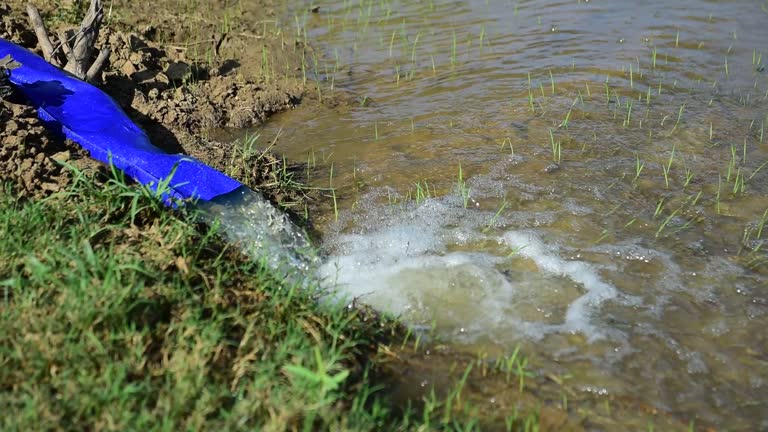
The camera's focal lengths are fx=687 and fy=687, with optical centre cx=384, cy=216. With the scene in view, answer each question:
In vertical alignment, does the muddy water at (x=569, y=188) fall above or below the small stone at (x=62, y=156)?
below

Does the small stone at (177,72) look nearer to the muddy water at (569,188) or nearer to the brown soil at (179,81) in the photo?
the brown soil at (179,81)

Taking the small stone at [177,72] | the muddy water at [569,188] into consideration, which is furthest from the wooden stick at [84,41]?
the muddy water at [569,188]

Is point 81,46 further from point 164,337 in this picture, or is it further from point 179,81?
point 164,337

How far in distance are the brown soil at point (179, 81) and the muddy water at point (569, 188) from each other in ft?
0.96

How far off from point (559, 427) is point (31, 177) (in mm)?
2421

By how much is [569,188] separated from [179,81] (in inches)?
111

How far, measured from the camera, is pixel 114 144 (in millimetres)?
3479

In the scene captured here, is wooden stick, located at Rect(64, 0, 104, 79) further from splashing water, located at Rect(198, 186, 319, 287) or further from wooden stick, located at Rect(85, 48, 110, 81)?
splashing water, located at Rect(198, 186, 319, 287)

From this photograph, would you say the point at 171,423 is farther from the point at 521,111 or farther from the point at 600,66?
the point at 600,66

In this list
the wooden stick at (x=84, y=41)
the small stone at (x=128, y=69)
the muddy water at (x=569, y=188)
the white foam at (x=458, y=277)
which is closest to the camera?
the muddy water at (x=569, y=188)

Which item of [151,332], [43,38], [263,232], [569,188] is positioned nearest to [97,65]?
[43,38]

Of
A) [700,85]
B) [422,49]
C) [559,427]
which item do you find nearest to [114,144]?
[559,427]

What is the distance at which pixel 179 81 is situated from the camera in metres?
4.86

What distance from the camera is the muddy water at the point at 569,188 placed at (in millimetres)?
2740
